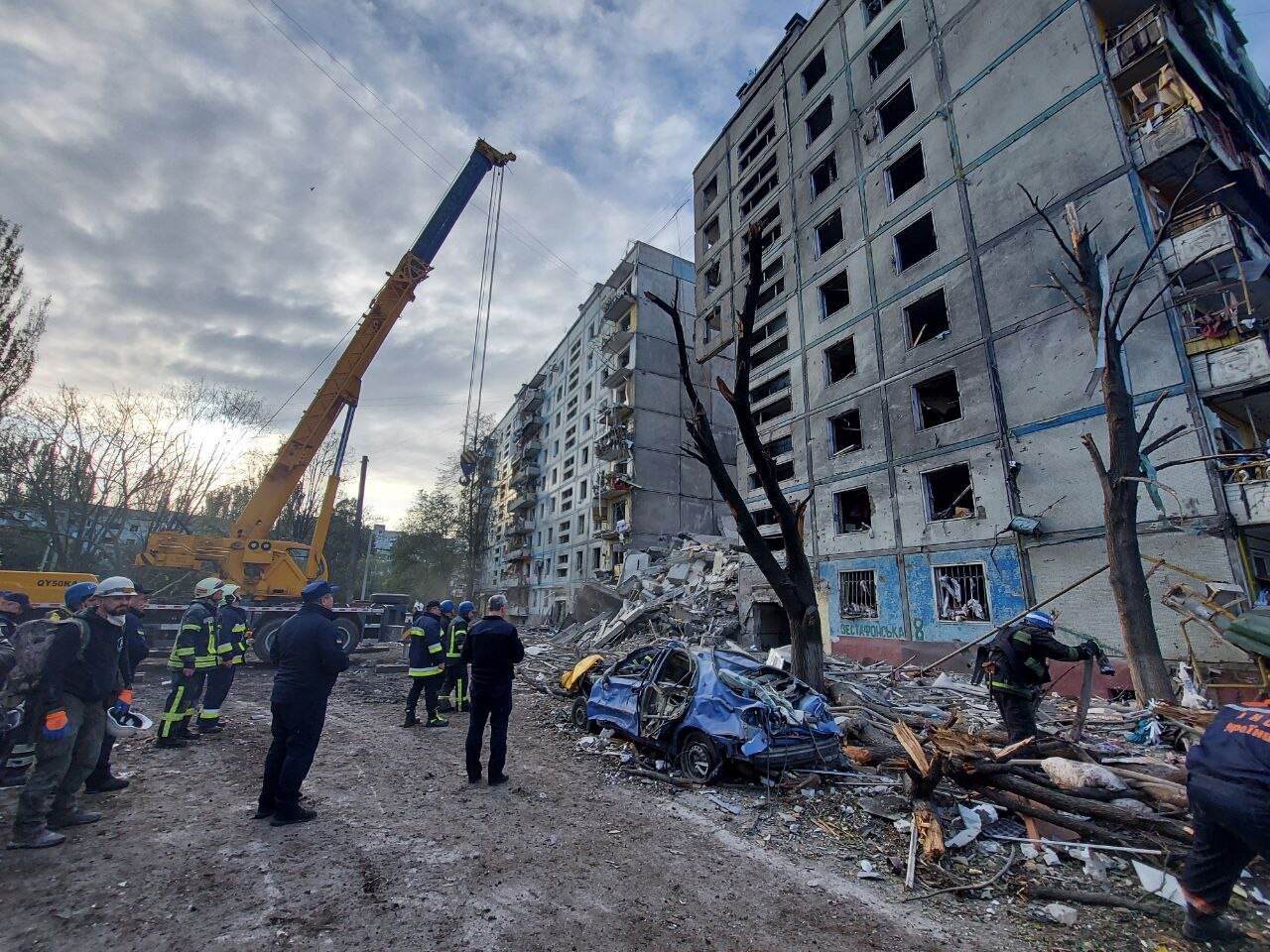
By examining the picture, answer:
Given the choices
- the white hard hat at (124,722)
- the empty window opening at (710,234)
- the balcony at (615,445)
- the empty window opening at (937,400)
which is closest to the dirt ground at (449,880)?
the white hard hat at (124,722)

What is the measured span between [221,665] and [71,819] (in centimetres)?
349

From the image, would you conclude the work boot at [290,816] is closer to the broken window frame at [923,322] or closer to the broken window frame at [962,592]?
the broken window frame at [962,592]

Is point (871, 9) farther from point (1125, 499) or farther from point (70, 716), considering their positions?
point (70, 716)

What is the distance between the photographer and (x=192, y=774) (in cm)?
554

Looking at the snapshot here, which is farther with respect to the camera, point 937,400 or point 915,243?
point 915,243

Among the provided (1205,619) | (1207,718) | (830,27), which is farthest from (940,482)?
(830,27)

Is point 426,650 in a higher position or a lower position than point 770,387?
lower

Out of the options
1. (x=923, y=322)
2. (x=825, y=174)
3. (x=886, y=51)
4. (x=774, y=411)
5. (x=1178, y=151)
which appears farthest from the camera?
(x=774, y=411)

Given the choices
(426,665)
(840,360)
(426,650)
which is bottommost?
(426,665)

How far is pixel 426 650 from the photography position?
26.9 feet

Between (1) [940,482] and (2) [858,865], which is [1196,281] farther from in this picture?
(2) [858,865]

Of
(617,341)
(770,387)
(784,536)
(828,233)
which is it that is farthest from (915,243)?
(617,341)

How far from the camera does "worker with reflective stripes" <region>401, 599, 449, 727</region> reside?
321 inches

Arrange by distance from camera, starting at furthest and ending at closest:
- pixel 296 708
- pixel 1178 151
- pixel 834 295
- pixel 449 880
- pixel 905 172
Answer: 1. pixel 834 295
2. pixel 905 172
3. pixel 1178 151
4. pixel 296 708
5. pixel 449 880
